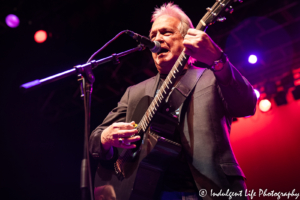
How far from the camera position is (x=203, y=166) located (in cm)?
168

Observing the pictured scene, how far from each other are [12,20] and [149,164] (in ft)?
17.5

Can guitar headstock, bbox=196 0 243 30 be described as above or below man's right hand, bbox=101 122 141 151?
above

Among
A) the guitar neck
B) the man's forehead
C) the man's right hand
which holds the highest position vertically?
the man's forehead

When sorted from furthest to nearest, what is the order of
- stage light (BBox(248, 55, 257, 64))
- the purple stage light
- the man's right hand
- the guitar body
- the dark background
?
stage light (BBox(248, 55, 257, 64)), the purple stage light, the dark background, the man's right hand, the guitar body

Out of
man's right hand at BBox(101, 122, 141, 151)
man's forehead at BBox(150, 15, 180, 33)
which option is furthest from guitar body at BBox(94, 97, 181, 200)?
man's forehead at BBox(150, 15, 180, 33)

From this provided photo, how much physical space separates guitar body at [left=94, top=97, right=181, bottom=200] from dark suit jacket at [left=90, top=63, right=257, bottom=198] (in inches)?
5.2

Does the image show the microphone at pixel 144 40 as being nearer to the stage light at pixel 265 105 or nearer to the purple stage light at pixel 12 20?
the purple stage light at pixel 12 20

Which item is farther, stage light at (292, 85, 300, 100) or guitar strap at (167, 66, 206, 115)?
stage light at (292, 85, 300, 100)

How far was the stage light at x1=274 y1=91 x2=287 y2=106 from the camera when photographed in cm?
638

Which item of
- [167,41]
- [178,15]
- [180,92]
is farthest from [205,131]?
[178,15]

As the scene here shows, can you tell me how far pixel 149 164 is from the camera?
6.32 ft

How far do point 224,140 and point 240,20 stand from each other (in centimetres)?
406

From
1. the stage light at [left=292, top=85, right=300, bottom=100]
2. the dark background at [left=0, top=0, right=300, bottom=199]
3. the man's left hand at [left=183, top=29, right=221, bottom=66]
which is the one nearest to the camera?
the man's left hand at [left=183, top=29, right=221, bottom=66]

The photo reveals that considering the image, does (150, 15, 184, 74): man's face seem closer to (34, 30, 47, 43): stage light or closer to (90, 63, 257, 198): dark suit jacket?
(90, 63, 257, 198): dark suit jacket
